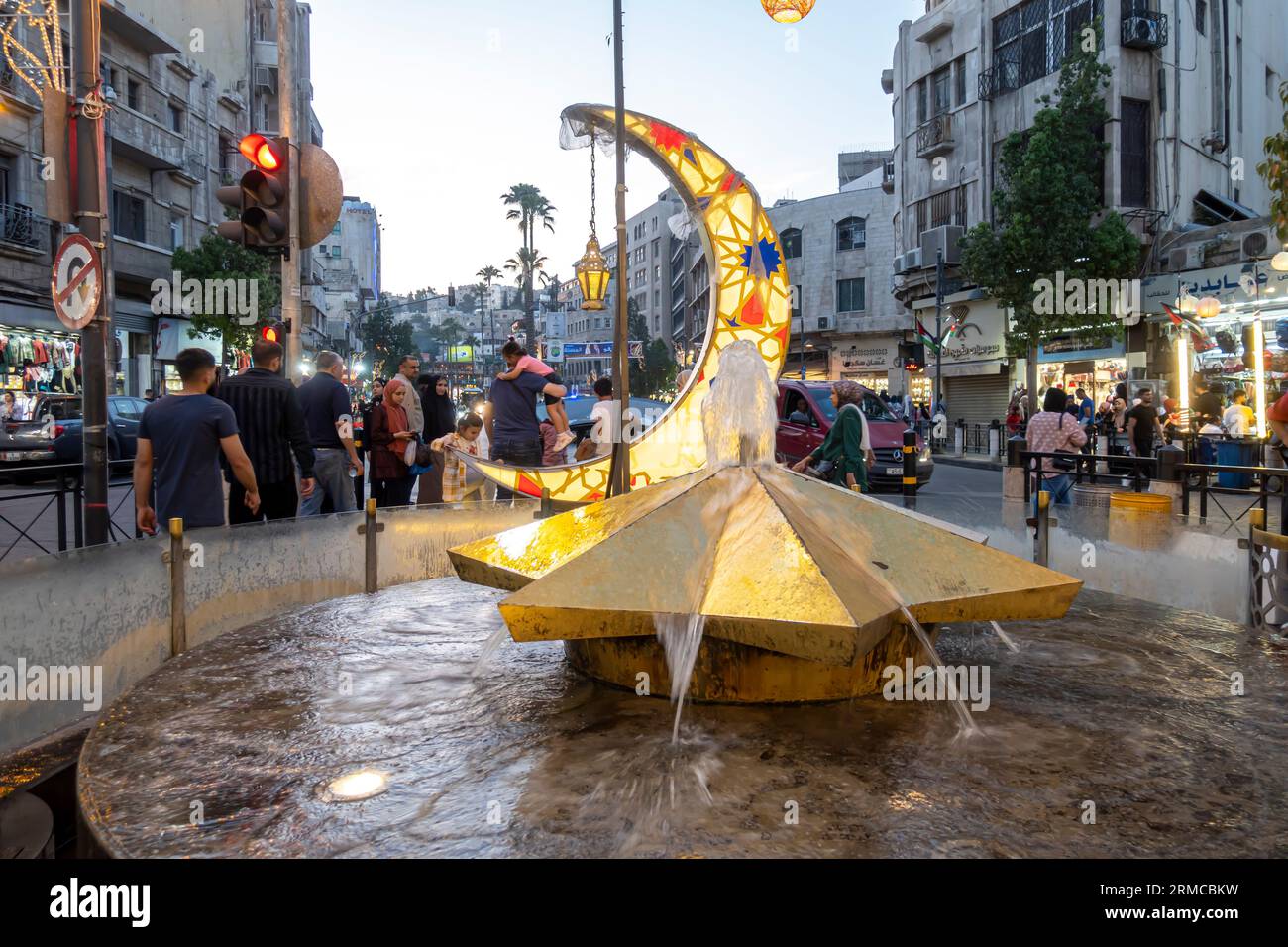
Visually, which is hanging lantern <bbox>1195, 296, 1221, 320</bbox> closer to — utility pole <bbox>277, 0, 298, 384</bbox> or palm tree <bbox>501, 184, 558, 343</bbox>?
utility pole <bbox>277, 0, 298, 384</bbox>

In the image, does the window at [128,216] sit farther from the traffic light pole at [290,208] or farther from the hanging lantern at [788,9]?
the hanging lantern at [788,9]

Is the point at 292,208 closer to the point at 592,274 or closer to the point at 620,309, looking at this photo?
the point at 620,309

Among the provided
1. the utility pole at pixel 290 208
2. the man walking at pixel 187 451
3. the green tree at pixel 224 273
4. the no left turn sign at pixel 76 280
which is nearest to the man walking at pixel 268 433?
the man walking at pixel 187 451

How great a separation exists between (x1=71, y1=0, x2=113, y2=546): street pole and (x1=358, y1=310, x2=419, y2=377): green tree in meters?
61.6

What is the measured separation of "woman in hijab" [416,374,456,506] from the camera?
1026 cm

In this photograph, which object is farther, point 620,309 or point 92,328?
point 620,309

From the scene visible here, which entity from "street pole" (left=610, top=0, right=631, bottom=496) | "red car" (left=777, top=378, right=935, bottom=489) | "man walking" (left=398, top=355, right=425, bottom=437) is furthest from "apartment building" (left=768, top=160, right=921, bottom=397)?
"man walking" (left=398, top=355, right=425, bottom=437)

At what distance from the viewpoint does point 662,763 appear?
3.61 meters

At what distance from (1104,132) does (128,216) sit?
29436 millimetres

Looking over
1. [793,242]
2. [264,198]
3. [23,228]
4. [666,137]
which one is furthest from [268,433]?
[793,242]

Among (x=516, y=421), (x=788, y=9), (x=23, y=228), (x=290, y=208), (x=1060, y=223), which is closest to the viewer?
(x=290, y=208)
